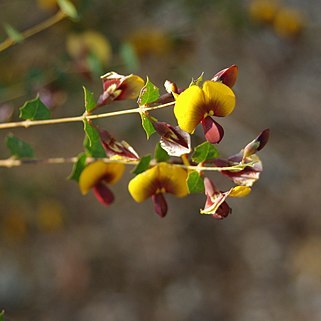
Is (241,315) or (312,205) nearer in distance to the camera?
(241,315)

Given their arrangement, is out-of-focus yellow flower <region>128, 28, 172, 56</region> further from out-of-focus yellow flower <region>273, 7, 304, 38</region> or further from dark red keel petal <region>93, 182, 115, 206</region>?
dark red keel petal <region>93, 182, 115, 206</region>

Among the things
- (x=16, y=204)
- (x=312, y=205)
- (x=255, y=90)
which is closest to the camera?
(x=16, y=204)

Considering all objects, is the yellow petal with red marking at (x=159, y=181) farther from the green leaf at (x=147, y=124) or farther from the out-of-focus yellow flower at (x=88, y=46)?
the out-of-focus yellow flower at (x=88, y=46)

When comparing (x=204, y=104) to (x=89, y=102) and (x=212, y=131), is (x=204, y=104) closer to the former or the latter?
(x=212, y=131)

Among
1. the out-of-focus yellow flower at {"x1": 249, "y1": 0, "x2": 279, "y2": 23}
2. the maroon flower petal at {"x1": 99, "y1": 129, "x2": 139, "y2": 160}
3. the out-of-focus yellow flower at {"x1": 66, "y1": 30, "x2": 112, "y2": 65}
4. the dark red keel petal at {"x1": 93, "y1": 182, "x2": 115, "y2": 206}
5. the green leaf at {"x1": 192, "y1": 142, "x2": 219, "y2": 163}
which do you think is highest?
the maroon flower petal at {"x1": 99, "y1": 129, "x2": 139, "y2": 160}

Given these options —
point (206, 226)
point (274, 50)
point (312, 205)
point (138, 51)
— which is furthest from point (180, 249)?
point (274, 50)

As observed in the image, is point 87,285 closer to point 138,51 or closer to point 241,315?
point 241,315

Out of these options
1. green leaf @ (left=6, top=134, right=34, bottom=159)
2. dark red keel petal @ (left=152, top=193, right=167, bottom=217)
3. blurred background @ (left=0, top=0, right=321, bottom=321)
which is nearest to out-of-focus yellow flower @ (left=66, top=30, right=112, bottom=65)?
blurred background @ (left=0, top=0, right=321, bottom=321)
